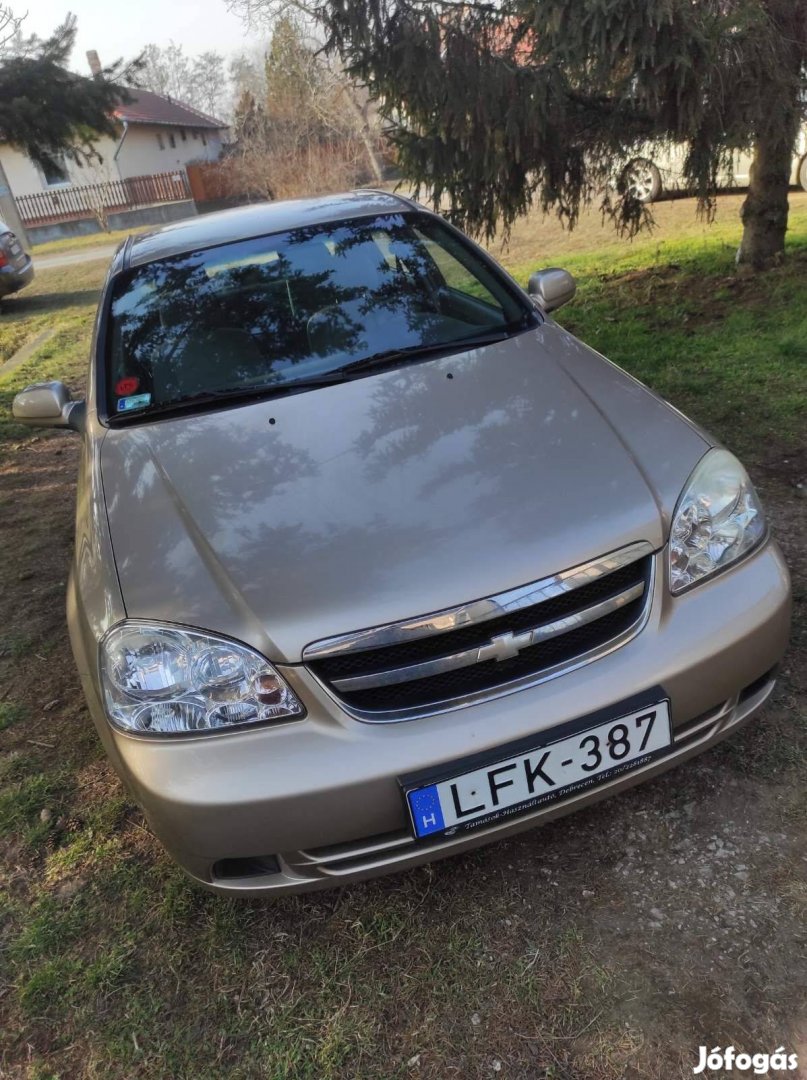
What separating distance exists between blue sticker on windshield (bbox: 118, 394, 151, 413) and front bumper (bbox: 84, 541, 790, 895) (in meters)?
1.08

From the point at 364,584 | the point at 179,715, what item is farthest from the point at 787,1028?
the point at 179,715

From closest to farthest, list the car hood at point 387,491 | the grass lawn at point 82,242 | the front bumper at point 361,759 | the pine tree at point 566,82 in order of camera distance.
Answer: the front bumper at point 361,759 < the car hood at point 387,491 < the pine tree at point 566,82 < the grass lawn at point 82,242

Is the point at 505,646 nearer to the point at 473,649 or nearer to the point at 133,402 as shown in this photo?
the point at 473,649

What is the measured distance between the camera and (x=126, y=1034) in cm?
175

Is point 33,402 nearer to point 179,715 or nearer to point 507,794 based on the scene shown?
point 179,715

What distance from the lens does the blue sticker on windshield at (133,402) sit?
8.31 feet

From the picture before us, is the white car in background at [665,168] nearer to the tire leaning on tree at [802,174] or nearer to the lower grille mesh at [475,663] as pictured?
the tire leaning on tree at [802,174]

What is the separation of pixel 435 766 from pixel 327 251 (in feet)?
6.97

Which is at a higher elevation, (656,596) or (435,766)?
(656,596)

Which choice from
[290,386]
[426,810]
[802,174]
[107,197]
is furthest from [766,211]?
[107,197]

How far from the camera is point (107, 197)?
25.8 meters

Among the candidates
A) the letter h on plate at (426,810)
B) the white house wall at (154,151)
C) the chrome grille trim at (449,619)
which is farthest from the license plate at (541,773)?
the white house wall at (154,151)

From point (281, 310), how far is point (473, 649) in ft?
5.27

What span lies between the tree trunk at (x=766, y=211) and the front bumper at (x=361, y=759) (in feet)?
15.7
